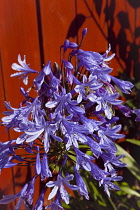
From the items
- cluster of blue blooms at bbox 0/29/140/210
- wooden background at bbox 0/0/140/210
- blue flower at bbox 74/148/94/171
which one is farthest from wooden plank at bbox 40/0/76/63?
blue flower at bbox 74/148/94/171

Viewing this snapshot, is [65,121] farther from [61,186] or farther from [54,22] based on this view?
[54,22]

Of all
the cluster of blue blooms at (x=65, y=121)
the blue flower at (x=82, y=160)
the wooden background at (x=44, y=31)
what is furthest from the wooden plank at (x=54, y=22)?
the blue flower at (x=82, y=160)

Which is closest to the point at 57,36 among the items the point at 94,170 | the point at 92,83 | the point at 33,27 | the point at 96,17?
the point at 33,27

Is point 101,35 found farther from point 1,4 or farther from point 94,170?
point 94,170

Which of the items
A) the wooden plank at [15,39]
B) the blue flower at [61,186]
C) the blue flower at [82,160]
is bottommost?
the blue flower at [61,186]

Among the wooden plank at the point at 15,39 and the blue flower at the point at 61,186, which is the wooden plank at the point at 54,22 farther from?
the blue flower at the point at 61,186

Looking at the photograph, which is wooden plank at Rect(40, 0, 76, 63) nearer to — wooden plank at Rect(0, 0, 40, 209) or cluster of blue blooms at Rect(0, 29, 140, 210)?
wooden plank at Rect(0, 0, 40, 209)

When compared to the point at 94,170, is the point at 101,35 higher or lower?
higher

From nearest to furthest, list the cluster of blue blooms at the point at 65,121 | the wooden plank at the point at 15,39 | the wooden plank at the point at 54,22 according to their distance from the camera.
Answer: the cluster of blue blooms at the point at 65,121 < the wooden plank at the point at 15,39 < the wooden plank at the point at 54,22

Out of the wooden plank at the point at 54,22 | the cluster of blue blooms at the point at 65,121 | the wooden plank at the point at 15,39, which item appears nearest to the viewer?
the cluster of blue blooms at the point at 65,121
